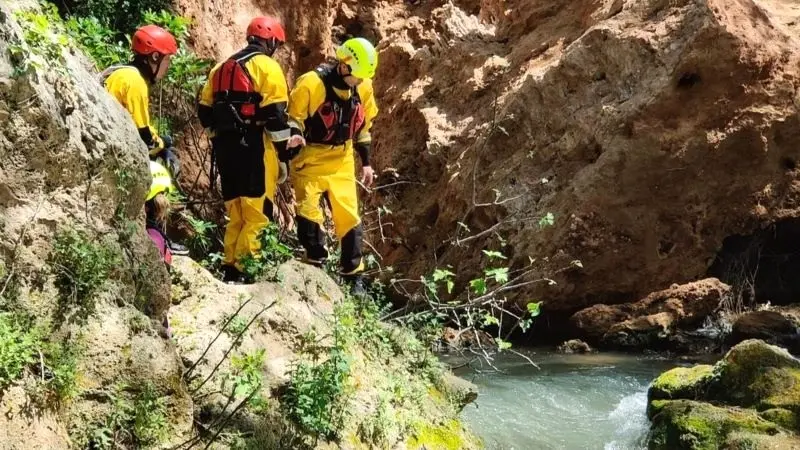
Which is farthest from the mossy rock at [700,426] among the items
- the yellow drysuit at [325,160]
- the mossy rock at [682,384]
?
the yellow drysuit at [325,160]

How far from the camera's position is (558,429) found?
18.9 feet

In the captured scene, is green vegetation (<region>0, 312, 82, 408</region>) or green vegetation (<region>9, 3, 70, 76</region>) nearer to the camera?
green vegetation (<region>0, 312, 82, 408</region>)

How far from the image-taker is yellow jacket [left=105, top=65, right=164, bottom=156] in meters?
4.00

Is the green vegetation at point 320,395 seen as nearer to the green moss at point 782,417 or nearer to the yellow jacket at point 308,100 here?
the yellow jacket at point 308,100

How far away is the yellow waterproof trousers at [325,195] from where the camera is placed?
505cm

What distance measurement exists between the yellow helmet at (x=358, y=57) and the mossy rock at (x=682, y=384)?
3313 millimetres

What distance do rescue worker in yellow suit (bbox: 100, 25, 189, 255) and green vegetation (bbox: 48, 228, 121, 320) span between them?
131 cm

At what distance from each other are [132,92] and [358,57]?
147 centimetres

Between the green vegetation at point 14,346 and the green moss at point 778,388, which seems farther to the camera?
the green moss at point 778,388

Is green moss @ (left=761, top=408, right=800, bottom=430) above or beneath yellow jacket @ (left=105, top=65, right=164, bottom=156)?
beneath

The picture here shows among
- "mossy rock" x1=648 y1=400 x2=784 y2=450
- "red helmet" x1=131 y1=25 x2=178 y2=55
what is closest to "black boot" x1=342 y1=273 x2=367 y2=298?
"red helmet" x1=131 y1=25 x2=178 y2=55

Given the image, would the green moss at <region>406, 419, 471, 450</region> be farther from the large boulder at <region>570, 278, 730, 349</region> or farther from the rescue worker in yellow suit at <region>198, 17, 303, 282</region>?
the large boulder at <region>570, 278, 730, 349</region>

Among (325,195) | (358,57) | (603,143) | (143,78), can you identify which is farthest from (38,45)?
(603,143)

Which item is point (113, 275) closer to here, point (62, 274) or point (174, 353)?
point (62, 274)
